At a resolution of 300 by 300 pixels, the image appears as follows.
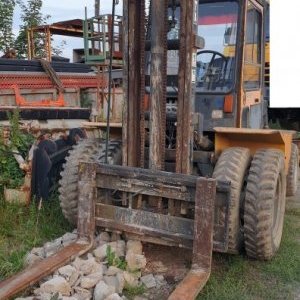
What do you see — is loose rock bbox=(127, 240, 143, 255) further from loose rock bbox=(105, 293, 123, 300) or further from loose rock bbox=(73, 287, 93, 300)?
loose rock bbox=(105, 293, 123, 300)

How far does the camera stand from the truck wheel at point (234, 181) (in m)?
3.93

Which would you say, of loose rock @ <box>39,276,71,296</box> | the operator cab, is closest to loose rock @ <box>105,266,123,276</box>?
loose rock @ <box>39,276,71,296</box>

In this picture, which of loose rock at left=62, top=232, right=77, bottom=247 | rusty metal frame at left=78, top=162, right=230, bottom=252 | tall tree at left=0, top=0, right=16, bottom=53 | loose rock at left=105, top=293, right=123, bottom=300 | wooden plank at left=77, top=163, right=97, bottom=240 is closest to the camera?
loose rock at left=105, top=293, right=123, bottom=300

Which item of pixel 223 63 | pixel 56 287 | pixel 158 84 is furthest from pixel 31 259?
pixel 223 63

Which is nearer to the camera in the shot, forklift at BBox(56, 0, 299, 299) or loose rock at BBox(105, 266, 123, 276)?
loose rock at BBox(105, 266, 123, 276)

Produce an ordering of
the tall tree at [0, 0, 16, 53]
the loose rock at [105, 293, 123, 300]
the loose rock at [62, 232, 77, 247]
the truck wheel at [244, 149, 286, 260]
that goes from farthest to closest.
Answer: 1. the tall tree at [0, 0, 16, 53]
2. the loose rock at [62, 232, 77, 247]
3. the truck wheel at [244, 149, 286, 260]
4. the loose rock at [105, 293, 123, 300]

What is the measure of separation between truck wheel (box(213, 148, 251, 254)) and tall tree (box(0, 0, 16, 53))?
12.6 m

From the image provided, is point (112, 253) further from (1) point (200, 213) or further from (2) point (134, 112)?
(2) point (134, 112)

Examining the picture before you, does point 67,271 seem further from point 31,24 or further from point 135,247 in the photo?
point 31,24

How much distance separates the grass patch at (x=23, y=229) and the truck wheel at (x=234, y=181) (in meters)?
1.80

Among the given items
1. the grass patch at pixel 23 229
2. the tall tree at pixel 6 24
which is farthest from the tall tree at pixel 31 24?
the grass patch at pixel 23 229

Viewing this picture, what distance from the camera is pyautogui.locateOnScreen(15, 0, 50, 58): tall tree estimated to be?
16109 millimetres

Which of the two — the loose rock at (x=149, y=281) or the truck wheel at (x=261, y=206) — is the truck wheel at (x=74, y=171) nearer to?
the loose rock at (x=149, y=281)

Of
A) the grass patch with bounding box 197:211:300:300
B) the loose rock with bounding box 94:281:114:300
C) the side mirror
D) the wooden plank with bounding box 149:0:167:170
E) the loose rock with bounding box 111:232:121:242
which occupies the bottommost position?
the grass patch with bounding box 197:211:300:300
